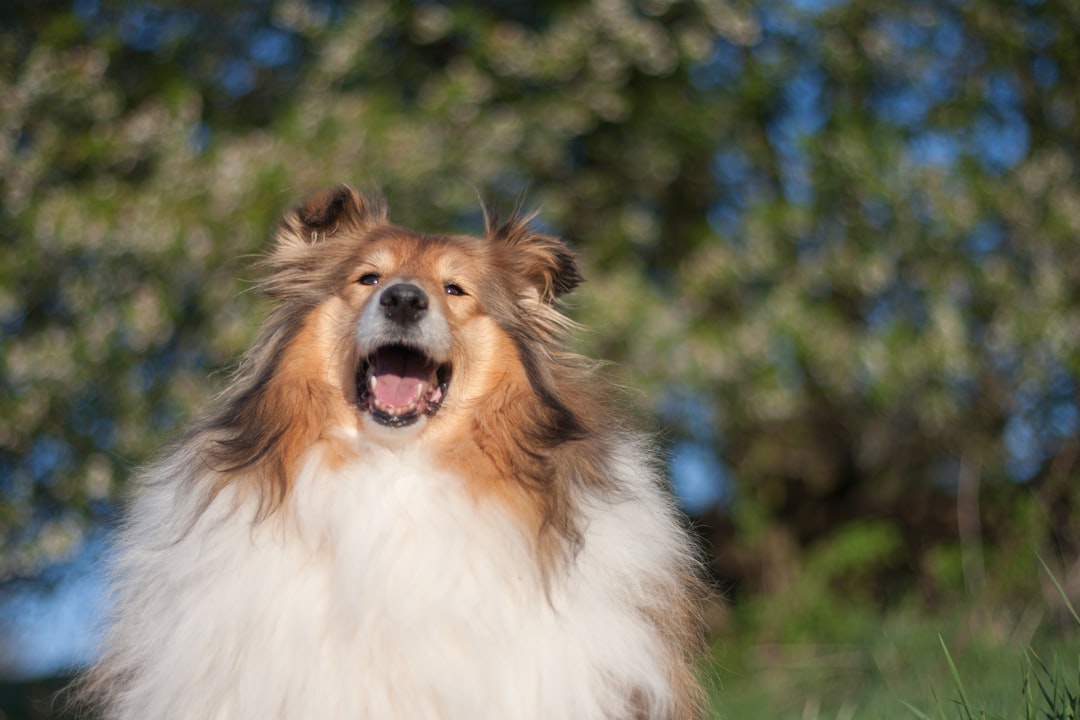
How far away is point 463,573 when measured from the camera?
3242mm

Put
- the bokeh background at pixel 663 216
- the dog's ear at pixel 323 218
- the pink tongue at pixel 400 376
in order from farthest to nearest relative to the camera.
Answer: the bokeh background at pixel 663 216 < the dog's ear at pixel 323 218 < the pink tongue at pixel 400 376

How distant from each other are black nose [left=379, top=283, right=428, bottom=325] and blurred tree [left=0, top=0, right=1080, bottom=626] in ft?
13.1

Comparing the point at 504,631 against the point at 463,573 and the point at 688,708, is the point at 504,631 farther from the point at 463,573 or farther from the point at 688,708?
the point at 688,708

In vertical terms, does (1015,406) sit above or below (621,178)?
below

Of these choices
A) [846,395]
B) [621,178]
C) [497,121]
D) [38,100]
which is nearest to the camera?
[38,100]

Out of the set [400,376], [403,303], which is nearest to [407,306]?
[403,303]

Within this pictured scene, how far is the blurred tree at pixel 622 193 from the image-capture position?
7.39 meters

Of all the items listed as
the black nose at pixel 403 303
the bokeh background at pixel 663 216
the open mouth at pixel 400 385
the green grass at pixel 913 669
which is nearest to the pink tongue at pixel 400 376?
the open mouth at pixel 400 385

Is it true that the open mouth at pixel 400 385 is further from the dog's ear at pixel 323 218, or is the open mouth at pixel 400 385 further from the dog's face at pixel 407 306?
the dog's ear at pixel 323 218

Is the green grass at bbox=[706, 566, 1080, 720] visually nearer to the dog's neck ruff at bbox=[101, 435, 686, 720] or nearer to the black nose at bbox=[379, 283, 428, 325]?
the dog's neck ruff at bbox=[101, 435, 686, 720]

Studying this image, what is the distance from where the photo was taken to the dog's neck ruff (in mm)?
3129

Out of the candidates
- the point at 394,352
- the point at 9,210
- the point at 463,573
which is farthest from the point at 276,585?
the point at 9,210

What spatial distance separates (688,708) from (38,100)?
19.8 feet

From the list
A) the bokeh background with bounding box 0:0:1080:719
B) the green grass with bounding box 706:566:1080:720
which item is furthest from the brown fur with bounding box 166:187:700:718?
the bokeh background with bounding box 0:0:1080:719
